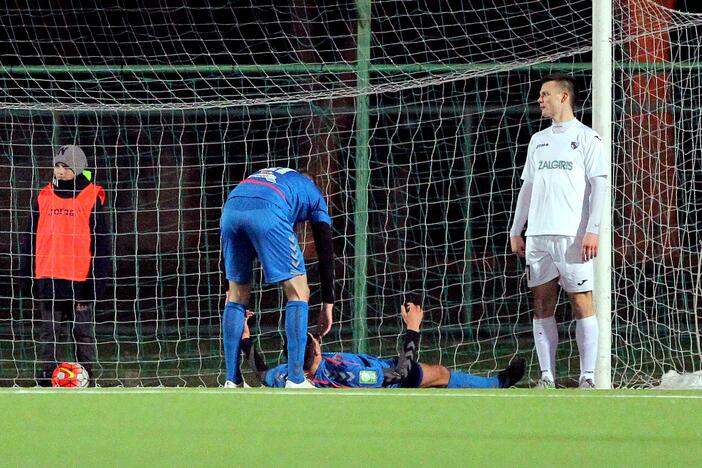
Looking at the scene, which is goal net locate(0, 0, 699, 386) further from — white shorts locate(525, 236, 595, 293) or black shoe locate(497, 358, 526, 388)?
white shorts locate(525, 236, 595, 293)

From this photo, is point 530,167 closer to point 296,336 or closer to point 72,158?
point 296,336

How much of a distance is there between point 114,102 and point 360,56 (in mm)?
2144

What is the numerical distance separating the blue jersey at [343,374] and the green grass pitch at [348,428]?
28.2 inches

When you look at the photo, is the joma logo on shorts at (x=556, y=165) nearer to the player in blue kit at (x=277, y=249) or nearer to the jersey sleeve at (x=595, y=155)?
the jersey sleeve at (x=595, y=155)

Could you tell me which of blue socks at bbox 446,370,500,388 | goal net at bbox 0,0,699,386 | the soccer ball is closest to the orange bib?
the soccer ball

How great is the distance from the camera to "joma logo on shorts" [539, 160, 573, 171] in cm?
597

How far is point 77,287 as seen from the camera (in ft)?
23.2

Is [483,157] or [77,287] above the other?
[483,157]

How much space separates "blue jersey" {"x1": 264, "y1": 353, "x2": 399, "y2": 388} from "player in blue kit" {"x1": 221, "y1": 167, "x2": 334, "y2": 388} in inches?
4.6

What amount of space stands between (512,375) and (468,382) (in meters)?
0.26

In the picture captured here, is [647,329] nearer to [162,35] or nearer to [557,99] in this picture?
[557,99]

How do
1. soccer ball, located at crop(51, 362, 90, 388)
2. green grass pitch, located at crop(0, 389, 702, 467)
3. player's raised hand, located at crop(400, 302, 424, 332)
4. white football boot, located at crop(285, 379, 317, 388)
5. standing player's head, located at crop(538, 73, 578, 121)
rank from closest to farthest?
green grass pitch, located at crop(0, 389, 702, 467) → white football boot, located at crop(285, 379, 317, 388) → standing player's head, located at crop(538, 73, 578, 121) → player's raised hand, located at crop(400, 302, 424, 332) → soccer ball, located at crop(51, 362, 90, 388)

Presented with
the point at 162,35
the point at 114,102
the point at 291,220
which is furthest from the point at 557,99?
the point at 162,35

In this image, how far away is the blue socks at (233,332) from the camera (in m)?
5.94
